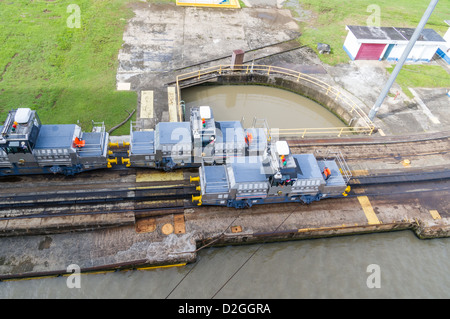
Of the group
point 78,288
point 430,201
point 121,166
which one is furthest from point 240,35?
point 78,288

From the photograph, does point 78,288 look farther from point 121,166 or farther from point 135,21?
point 135,21

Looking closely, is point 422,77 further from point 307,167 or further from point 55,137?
point 55,137

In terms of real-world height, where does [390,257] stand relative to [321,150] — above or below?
below

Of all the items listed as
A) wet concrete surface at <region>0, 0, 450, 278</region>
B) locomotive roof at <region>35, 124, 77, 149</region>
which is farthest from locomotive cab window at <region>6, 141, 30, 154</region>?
wet concrete surface at <region>0, 0, 450, 278</region>

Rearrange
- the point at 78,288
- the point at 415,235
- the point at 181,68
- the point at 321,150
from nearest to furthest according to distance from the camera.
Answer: the point at 78,288, the point at 415,235, the point at 321,150, the point at 181,68

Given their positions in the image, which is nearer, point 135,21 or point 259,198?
point 259,198

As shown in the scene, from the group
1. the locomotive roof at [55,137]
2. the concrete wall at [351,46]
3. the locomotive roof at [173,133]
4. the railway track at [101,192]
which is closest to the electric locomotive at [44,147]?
the locomotive roof at [55,137]
